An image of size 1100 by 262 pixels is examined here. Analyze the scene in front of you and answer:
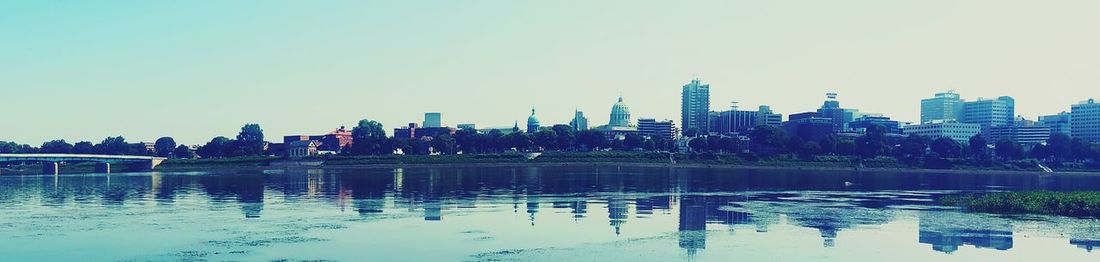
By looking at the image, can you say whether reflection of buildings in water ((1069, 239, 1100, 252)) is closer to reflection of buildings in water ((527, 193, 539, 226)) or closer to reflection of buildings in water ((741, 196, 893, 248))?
reflection of buildings in water ((741, 196, 893, 248))

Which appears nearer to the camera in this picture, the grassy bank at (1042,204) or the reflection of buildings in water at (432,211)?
the reflection of buildings in water at (432,211)

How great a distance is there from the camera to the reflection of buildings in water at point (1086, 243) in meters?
42.2

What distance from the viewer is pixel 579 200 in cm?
7281

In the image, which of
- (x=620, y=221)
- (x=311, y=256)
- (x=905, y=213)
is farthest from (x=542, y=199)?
Answer: (x=311, y=256)

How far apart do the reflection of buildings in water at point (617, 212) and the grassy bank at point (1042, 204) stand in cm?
2256

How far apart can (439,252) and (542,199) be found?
34.7 m

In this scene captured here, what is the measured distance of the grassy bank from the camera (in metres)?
58.3

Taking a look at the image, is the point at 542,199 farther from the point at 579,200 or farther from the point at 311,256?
the point at 311,256

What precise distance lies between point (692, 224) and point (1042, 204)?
24.8 metres

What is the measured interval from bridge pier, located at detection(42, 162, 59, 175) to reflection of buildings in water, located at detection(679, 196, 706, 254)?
158 metres

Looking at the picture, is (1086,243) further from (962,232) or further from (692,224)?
(692,224)

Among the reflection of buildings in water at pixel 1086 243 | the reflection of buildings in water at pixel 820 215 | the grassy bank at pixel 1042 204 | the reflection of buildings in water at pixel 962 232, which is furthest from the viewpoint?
the grassy bank at pixel 1042 204

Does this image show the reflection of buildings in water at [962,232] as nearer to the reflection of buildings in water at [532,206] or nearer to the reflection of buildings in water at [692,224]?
the reflection of buildings in water at [692,224]

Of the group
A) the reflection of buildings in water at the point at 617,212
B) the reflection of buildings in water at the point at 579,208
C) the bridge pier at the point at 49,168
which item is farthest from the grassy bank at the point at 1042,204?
the bridge pier at the point at 49,168
